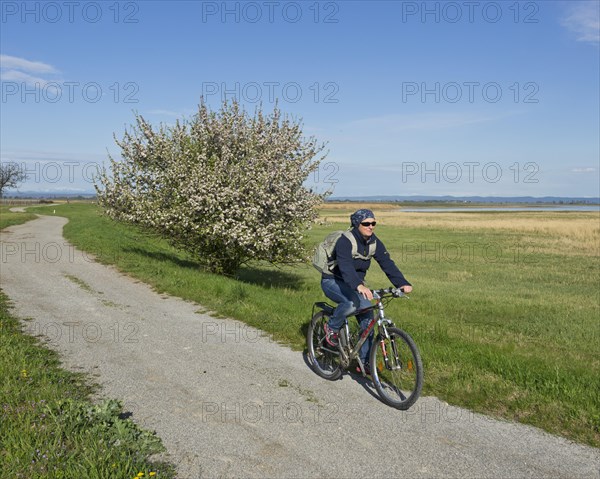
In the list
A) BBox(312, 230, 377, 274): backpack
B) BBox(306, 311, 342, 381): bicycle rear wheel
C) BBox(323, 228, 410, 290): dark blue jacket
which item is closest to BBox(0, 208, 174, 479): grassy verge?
BBox(306, 311, 342, 381): bicycle rear wheel

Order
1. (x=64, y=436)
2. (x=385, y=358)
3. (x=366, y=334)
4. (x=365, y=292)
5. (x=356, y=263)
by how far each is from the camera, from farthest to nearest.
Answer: (x=356, y=263)
(x=366, y=334)
(x=385, y=358)
(x=365, y=292)
(x=64, y=436)

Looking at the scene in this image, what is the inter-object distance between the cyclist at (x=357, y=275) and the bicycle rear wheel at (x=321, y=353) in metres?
0.26

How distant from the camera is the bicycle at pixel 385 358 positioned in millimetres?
5996

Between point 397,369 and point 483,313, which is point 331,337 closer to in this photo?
point 397,369

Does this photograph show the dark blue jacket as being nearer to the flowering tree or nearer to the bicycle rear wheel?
the bicycle rear wheel

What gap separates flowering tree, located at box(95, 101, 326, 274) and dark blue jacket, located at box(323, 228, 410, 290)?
369 inches

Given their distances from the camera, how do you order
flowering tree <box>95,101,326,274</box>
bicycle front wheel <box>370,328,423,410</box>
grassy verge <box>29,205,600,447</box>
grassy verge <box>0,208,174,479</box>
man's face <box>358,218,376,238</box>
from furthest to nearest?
flowering tree <box>95,101,326,274</box> < man's face <box>358,218,376,238</box> < grassy verge <box>29,205,600,447</box> < bicycle front wheel <box>370,328,423,410</box> < grassy verge <box>0,208,174,479</box>

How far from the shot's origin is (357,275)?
6.46m

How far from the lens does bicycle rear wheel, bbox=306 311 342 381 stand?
7.23 meters

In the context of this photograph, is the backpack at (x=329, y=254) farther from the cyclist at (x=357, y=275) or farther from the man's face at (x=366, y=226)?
the man's face at (x=366, y=226)

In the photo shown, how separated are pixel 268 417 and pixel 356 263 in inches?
95.3

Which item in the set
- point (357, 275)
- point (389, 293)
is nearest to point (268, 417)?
point (357, 275)

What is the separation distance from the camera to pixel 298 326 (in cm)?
982

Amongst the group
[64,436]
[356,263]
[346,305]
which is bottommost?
[64,436]
